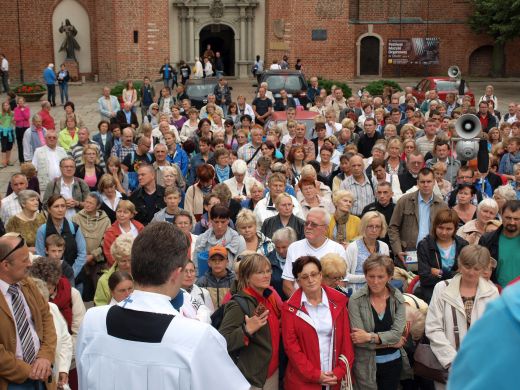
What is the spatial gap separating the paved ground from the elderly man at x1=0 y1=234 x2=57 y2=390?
20.8 metres

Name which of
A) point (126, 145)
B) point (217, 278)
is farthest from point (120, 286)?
point (126, 145)

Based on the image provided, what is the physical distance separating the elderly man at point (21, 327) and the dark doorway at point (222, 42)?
35.6m

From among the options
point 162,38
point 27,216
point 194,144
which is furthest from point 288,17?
point 27,216

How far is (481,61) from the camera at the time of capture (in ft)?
141

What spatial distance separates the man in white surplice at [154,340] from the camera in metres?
2.48

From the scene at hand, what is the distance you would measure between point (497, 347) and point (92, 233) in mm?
7901

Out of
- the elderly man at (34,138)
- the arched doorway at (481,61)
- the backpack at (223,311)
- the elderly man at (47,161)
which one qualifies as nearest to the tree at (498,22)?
the arched doorway at (481,61)

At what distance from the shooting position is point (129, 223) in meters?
8.51

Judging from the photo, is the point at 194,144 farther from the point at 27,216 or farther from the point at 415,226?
the point at 415,226

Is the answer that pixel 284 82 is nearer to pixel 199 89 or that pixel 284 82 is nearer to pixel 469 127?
pixel 199 89

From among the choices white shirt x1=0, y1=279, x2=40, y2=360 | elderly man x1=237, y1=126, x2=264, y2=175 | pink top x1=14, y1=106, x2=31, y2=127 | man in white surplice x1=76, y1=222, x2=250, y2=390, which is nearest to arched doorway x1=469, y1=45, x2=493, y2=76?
pink top x1=14, y1=106, x2=31, y2=127

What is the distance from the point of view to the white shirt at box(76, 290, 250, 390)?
2473 mm

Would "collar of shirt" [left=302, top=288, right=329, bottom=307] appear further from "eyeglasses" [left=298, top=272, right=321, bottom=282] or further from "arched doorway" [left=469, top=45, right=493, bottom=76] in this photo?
"arched doorway" [left=469, top=45, right=493, bottom=76]

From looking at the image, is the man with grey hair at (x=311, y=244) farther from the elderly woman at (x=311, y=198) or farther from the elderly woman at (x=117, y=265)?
the elderly woman at (x=311, y=198)
